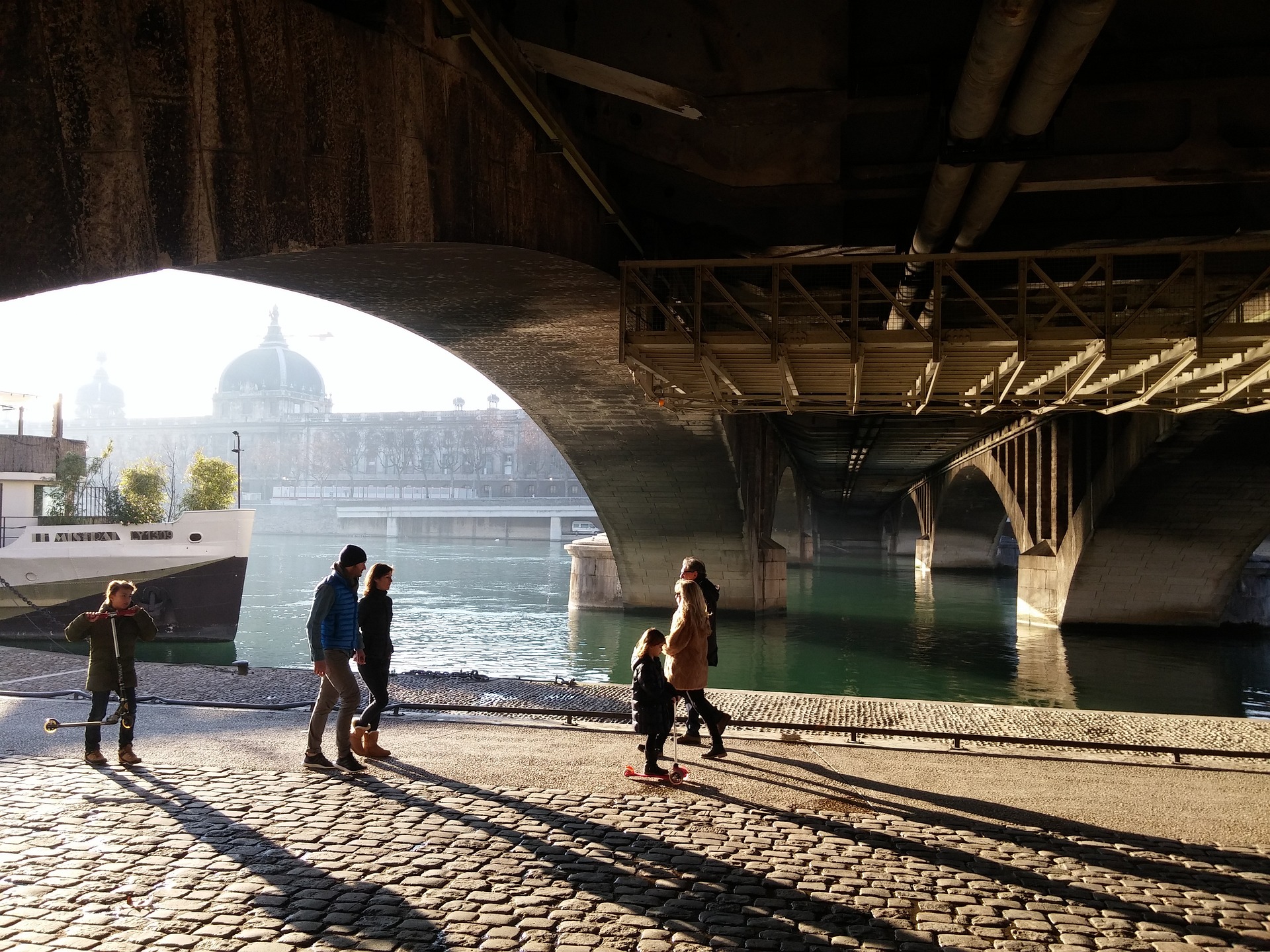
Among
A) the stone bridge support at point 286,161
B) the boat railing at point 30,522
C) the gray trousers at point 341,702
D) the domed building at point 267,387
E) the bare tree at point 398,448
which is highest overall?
the domed building at point 267,387

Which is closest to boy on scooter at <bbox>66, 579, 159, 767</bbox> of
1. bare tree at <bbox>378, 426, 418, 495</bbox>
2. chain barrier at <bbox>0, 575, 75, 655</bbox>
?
chain barrier at <bbox>0, 575, 75, 655</bbox>

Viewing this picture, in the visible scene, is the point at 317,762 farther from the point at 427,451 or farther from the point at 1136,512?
the point at 427,451

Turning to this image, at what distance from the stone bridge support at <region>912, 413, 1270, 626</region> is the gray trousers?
1815 centimetres

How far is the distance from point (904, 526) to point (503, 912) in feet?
232

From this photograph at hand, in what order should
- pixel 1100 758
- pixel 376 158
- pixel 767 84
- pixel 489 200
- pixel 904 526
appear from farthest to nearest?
pixel 904 526
pixel 1100 758
pixel 767 84
pixel 489 200
pixel 376 158

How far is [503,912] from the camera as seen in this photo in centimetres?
491

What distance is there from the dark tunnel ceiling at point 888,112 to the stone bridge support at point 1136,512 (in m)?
11.2

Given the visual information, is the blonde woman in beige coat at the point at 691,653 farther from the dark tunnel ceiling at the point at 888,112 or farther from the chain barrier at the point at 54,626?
the chain barrier at the point at 54,626

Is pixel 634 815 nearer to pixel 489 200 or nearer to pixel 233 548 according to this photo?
pixel 489 200

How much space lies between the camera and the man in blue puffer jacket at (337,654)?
7.83 metres

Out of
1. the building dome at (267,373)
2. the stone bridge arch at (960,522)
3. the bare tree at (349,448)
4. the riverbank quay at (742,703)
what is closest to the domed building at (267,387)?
the building dome at (267,373)

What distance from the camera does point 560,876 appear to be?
5.45m

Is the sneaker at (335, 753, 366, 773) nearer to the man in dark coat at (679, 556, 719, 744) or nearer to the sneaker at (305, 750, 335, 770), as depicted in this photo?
the sneaker at (305, 750, 335, 770)

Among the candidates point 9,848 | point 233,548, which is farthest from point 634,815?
point 233,548
